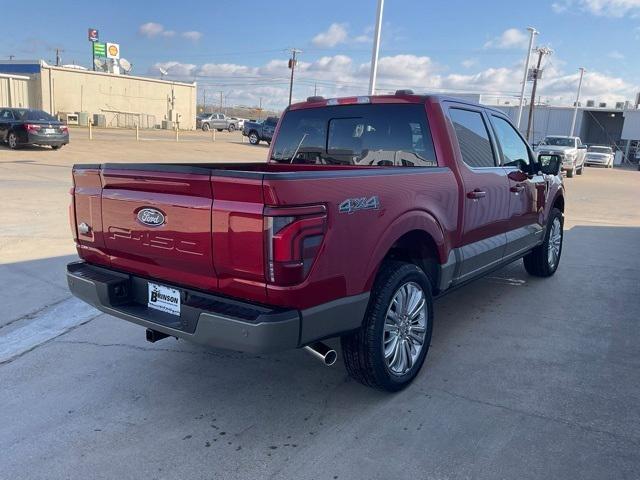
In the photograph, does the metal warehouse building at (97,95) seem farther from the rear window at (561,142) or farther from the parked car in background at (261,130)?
the rear window at (561,142)

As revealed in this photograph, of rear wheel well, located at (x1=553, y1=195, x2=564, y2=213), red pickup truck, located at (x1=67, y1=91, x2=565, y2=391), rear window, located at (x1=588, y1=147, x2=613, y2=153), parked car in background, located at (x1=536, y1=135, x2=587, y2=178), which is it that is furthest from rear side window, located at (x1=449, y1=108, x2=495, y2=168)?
rear window, located at (x1=588, y1=147, x2=613, y2=153)

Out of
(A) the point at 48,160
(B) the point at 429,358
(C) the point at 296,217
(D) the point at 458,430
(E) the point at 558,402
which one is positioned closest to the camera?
(C) the point at 296,217

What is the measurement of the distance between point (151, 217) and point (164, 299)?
1.57 feet

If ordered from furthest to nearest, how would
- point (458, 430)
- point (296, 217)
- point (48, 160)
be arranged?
point (48, 160) < point (458, 430) < point (296, 217)

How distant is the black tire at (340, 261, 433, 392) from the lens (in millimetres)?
3271

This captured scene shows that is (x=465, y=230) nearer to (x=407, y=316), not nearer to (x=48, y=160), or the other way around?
(x=407, y=316)

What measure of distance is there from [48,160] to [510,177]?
18.0m

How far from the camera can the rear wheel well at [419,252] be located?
365cm

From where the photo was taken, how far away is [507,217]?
505 cm

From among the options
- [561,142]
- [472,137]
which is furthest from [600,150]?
[472,137]

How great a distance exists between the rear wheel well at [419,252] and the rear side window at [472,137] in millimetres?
850

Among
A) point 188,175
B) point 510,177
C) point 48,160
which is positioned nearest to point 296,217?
point 188,175

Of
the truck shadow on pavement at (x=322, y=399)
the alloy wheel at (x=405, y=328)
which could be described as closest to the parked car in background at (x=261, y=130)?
the truck shadow on pavement at (x=322, y=399)

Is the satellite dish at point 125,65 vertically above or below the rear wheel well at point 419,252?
above
